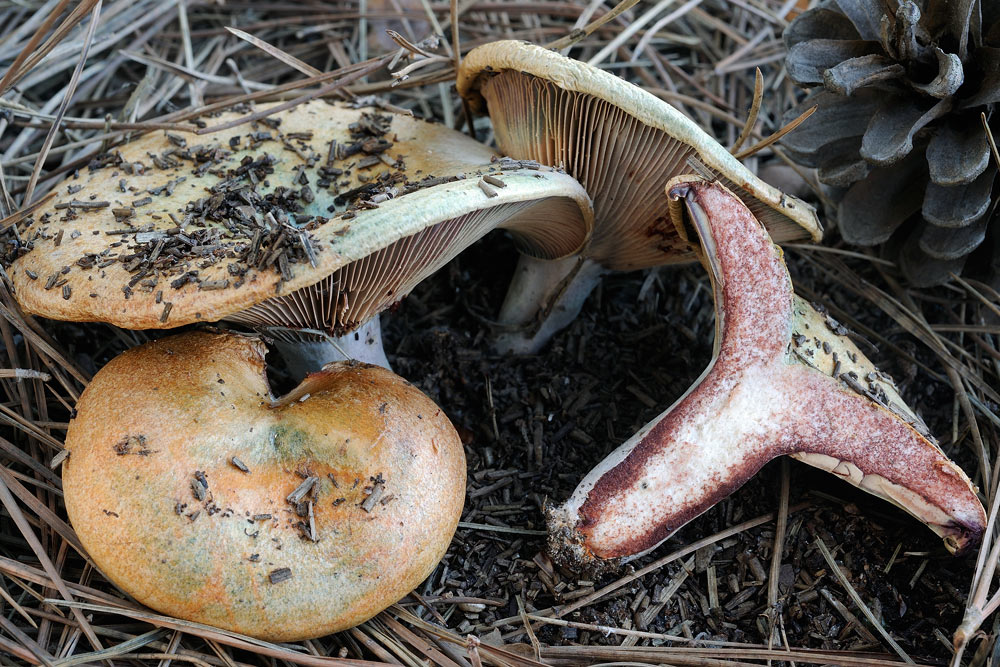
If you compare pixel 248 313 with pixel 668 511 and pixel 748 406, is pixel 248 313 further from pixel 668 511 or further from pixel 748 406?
pixel 748 406

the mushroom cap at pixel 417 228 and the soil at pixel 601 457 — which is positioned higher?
the mushroom cap at pixel 417 228

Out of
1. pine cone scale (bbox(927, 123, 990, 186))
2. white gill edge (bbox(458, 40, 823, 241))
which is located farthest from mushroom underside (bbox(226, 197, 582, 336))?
pine cone scale (bbox(927, 123, 990, 186))

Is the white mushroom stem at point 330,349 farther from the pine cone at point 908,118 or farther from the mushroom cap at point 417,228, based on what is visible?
the pine cone at point 908,118

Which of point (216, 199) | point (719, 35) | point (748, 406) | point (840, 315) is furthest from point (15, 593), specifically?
point (719, 35)

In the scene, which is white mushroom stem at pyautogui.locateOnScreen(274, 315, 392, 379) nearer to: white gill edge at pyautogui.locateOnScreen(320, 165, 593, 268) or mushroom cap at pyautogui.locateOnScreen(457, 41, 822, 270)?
white gill edge at pyautogui.locateOnScreen(320, 165, 593, 268)

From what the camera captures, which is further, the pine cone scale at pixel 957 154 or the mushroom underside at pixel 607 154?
the pine cone scale at pixel 957 154

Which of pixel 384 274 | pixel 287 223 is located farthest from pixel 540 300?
pixel 287 223

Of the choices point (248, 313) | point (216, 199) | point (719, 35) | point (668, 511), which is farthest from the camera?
point (719, 35)

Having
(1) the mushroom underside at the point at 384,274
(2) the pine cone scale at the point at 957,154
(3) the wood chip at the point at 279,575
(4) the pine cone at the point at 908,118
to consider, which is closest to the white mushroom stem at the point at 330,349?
(1) the mushroom underside at the point at 384,274
